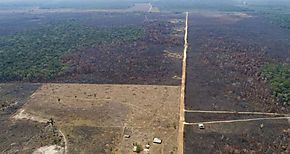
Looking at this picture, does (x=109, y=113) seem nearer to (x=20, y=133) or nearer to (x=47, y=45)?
(x=20, y=133)

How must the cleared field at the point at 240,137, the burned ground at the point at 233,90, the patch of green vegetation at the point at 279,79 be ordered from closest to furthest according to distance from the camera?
the cleared field at the point at 240,137
the burned ground at the point at 233,90
the patch of green vegetation at the point at 279,79

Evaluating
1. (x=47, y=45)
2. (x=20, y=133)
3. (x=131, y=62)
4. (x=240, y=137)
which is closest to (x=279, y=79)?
(x=240, y=137)

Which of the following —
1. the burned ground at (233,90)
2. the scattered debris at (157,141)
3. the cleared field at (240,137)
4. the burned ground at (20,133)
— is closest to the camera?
the cleared field at (240,137)

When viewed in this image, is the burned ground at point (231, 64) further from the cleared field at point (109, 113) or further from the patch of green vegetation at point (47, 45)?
the patch of green vegetation at point (47, 45)

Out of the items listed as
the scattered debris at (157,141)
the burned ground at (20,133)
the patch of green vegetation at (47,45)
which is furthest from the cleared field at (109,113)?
the patch of green vegetation at (47,45)

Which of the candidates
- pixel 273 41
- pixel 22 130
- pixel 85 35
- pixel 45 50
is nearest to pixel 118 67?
pixel 45 50

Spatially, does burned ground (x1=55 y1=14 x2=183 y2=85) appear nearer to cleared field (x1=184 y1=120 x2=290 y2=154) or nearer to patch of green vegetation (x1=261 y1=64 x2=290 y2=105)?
patch of green vegetation (x1=261 y1=64 x2=290 y2=105)

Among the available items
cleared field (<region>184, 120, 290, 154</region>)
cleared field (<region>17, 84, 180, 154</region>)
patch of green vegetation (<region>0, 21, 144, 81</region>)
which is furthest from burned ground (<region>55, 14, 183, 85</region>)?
cleared field (<region>184, 120, 290, 154</region>)
